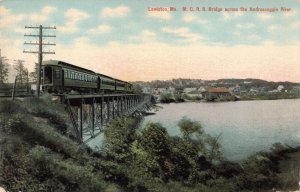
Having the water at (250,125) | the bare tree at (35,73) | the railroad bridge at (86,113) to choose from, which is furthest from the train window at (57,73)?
the water at (250,125)

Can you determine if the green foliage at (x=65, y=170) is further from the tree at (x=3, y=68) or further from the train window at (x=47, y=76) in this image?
the tree at (x=3, y=68)

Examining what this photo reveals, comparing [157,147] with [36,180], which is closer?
[36,180]

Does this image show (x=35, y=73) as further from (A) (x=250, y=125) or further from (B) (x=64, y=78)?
(A) (x=250, y=125)

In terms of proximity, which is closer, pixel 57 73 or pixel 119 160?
pixel 119 160

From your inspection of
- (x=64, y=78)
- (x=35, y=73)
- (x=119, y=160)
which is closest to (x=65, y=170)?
(x=119, y=160)

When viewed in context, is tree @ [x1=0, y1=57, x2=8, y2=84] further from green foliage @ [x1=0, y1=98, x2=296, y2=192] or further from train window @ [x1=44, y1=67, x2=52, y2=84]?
green foliage @ [x1=0, y1=98, x2=296, y2=192]

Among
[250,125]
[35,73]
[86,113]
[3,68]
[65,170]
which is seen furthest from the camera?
[250,125]

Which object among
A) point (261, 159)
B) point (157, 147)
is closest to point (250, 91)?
point (261, 159)

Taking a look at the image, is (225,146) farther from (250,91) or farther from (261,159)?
(250,91)
